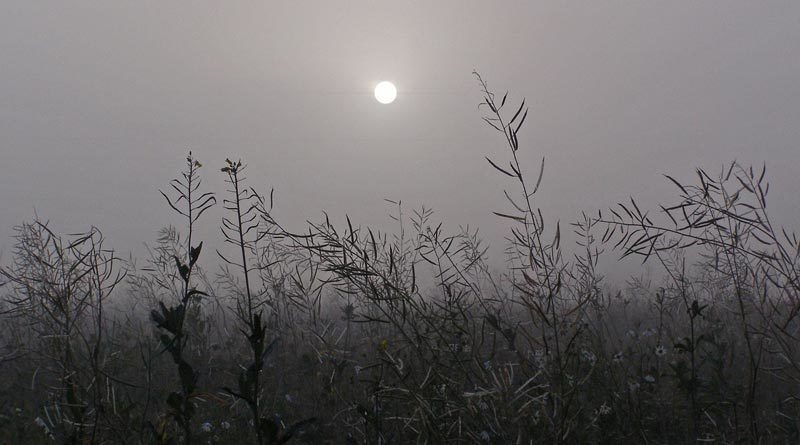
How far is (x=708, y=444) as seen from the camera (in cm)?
266

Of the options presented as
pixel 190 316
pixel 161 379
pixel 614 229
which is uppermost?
pixel 190 316

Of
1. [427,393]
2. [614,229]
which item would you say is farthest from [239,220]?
[614,229]

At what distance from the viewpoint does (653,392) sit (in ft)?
11.9

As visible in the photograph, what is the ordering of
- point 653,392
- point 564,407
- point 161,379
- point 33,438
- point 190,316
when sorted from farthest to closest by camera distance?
1. point 190,316
2. point 161,379
3. point 653,392
4. point 33,438
5. point 564,407

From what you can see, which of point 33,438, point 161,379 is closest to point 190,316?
point 161,379

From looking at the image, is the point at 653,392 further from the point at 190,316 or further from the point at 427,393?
the point at 190,316

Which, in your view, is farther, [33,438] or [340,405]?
[340,405]

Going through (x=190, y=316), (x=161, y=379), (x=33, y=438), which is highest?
(x=190, y=316)

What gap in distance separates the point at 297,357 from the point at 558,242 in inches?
190

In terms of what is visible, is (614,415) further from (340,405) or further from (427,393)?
(340,405)

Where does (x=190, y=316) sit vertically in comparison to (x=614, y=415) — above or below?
above

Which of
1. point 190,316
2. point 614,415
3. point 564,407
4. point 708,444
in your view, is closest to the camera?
point 564,407

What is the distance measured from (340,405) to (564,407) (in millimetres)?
2707

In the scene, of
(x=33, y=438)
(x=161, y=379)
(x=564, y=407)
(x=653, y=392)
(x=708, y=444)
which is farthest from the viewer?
(x=161, y=379)
